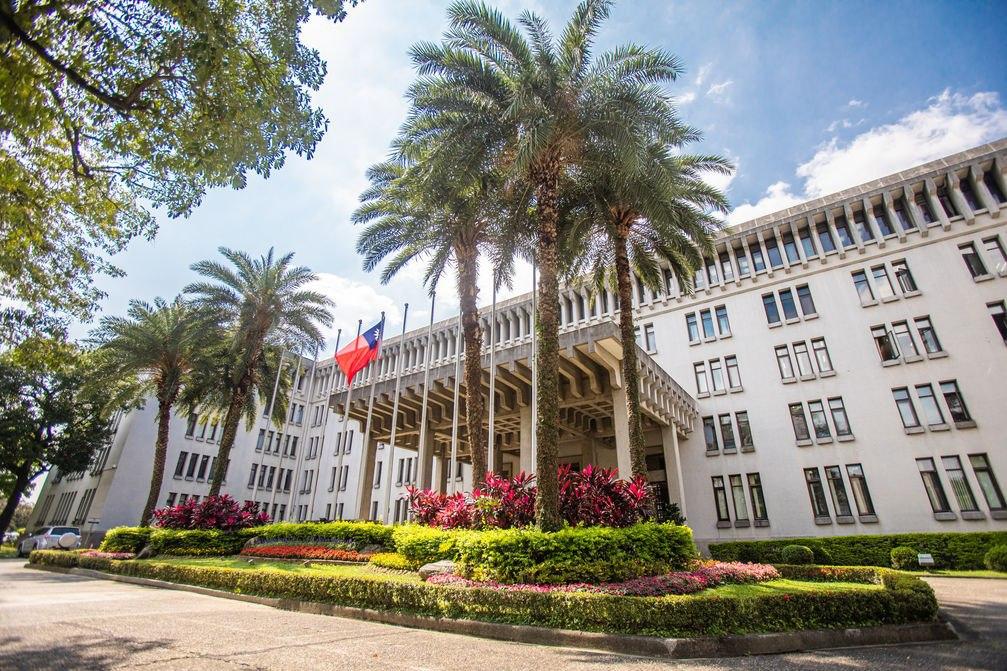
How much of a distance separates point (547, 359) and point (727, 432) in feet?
70.3

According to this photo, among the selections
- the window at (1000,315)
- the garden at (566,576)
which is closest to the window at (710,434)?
the garden at (566,576)

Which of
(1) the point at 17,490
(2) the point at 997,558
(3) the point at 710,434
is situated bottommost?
(2) the point at 997,558

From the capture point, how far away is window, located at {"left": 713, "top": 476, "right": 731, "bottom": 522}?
27.3 m

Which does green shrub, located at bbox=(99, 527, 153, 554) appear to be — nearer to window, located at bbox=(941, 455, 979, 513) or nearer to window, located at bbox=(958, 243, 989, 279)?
window, located at bbox=(941, 455, 979, 513)

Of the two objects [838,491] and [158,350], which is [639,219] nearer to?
[838,491]

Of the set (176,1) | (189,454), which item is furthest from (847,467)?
(189,454)

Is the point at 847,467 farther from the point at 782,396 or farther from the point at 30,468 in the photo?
the point at 30,468

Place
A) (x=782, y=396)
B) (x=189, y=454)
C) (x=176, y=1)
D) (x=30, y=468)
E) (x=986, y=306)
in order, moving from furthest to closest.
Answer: (x=189, y=454)
(x=30, y=468)
(x=782, y=396)
(x=986, y=306)
(x=176, y=1)

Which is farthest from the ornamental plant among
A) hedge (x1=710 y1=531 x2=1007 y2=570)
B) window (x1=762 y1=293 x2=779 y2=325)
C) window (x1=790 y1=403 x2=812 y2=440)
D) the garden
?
window (x1=762 y1=293 x2=779 y2=325)

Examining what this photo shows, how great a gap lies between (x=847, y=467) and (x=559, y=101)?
24597 millimetres

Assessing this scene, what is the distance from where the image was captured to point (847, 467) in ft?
81.6

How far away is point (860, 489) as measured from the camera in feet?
79.8

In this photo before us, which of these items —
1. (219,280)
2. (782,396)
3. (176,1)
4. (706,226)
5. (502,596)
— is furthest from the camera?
(782,396)

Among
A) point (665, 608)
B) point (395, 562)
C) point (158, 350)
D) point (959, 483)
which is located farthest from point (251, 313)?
point (959, 483)
